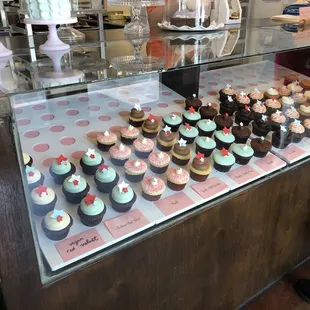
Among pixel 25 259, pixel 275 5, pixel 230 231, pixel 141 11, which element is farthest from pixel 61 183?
pixel 275 5

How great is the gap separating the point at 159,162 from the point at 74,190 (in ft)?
1.07

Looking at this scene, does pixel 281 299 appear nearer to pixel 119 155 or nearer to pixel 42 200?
pixel 119 155

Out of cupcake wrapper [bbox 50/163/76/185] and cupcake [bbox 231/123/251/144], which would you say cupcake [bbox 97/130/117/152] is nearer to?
cupcake wrapper [bbox 50/163/76/185]

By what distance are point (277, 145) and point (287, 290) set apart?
2.29 feet

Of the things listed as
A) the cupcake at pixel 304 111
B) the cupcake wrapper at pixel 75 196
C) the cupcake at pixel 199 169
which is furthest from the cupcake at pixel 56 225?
the cupcake at pixel 304 111

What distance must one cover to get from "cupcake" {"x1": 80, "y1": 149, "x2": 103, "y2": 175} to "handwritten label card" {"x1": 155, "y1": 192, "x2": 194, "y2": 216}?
0.82ft

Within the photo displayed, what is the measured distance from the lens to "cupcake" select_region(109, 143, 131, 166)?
1.22 metres

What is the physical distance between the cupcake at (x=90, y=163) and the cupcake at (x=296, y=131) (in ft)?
2.90

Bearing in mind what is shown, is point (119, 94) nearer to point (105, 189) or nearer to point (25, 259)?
point (105, 189)

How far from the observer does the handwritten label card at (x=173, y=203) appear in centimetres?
105

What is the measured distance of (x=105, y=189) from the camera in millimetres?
1099

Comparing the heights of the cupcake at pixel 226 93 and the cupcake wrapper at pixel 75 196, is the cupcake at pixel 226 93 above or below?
above

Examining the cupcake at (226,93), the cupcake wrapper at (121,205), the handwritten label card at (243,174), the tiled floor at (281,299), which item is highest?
the cupcake at (226,93)

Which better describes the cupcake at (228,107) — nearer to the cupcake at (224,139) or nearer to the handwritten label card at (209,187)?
the cupcake at (224,139)
